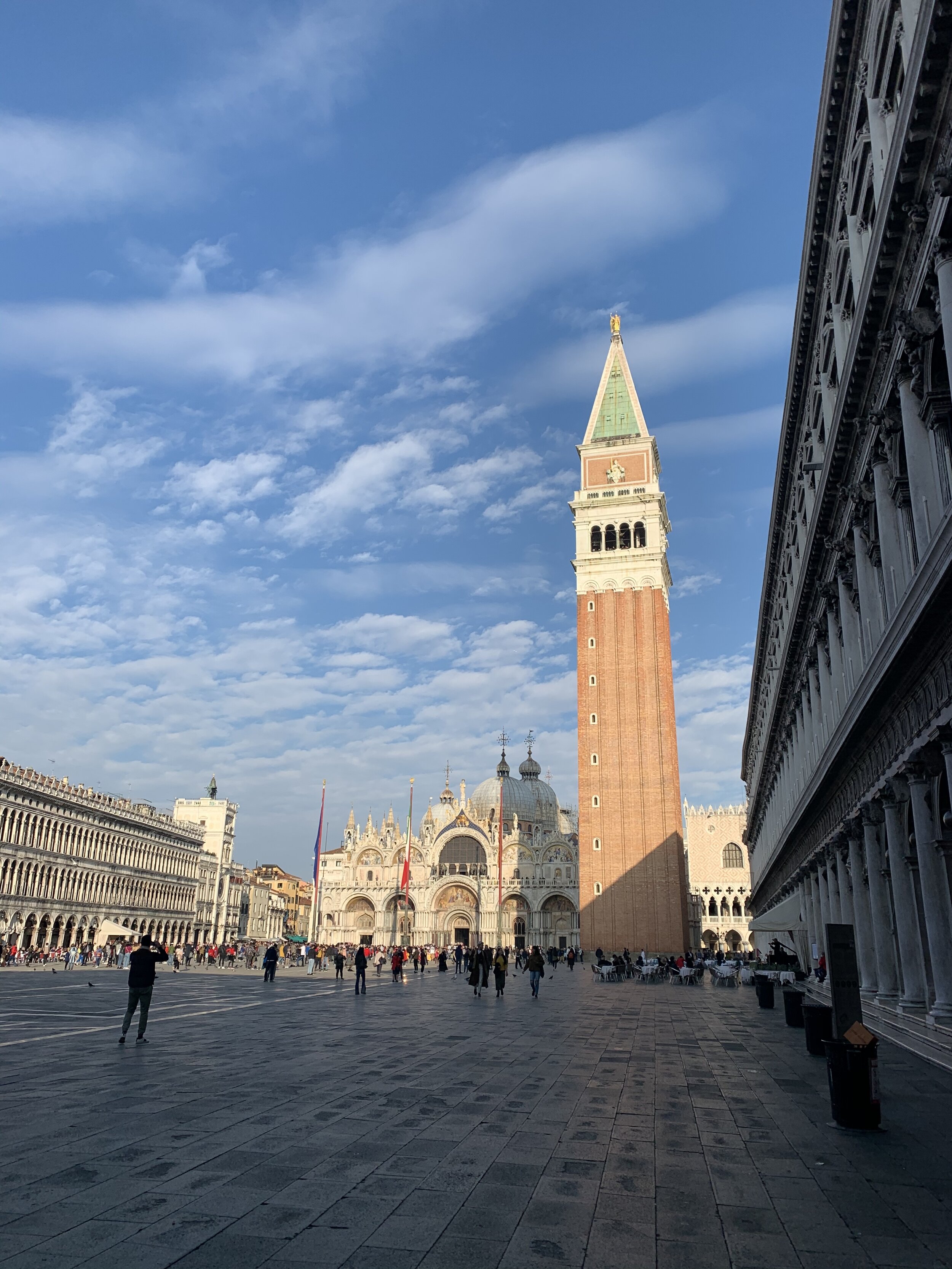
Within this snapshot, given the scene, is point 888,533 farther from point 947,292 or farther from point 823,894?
point 823,894

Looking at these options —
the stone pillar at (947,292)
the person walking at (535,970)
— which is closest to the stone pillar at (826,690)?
the person walking at (535,970)

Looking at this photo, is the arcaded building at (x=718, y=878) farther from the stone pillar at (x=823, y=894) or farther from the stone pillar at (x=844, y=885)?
the stone pillar at (x=844, y=885)

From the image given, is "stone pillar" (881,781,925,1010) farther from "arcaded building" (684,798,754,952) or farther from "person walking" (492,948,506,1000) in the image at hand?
"arcaded building" (684,798,754,952)

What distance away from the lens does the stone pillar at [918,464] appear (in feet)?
39.9

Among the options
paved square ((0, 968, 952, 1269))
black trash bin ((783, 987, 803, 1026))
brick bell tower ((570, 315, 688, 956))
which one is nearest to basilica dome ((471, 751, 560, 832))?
brick bell tower ((570, 315, 688, 956))

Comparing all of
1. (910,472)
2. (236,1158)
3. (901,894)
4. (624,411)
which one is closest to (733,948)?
(624,411)

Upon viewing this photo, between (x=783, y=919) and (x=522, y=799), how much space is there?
70454 millimetres

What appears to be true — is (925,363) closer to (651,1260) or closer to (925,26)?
(925,26)

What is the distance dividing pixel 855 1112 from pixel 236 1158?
5305mm

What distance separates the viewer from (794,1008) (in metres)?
16.8

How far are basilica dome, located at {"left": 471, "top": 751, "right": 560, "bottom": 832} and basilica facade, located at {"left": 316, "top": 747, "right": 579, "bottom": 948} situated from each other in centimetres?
19

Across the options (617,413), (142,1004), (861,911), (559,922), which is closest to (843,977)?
(142,1004)

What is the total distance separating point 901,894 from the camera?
1541 centimetres

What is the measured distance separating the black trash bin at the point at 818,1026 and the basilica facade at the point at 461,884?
64188mm
